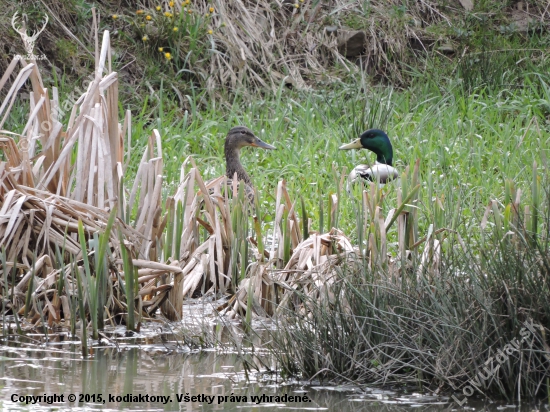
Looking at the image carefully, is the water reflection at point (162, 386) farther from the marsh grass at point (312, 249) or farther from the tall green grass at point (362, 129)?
the tall green grass at point (362, 129)

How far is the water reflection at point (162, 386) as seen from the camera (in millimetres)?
3271

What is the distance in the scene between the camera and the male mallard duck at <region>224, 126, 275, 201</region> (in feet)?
24.0

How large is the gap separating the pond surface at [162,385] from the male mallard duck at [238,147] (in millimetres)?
3197

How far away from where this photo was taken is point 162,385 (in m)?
3.51

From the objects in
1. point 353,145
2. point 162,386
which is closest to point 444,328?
point 162,386

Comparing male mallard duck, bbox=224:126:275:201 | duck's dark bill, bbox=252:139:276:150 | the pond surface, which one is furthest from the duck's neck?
the pond surface

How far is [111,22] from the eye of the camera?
9.92m

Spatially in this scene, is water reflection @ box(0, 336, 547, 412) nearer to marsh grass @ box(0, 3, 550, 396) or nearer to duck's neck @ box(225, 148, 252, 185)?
marsh grass @ box(0, 3, 550, 396)

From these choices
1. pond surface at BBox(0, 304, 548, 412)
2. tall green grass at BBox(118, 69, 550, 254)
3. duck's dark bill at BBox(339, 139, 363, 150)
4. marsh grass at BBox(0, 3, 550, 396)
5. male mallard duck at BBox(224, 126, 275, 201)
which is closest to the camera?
pond surface at BBox(0, 304, 548, 412)

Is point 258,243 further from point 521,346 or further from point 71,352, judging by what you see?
point 521,346

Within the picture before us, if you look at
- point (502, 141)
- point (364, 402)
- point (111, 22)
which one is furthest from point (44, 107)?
point (111, 22)

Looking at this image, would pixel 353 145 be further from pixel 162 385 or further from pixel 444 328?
pixel 162 385

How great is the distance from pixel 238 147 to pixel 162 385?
423 centimetres

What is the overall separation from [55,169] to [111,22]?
552 centimetres
